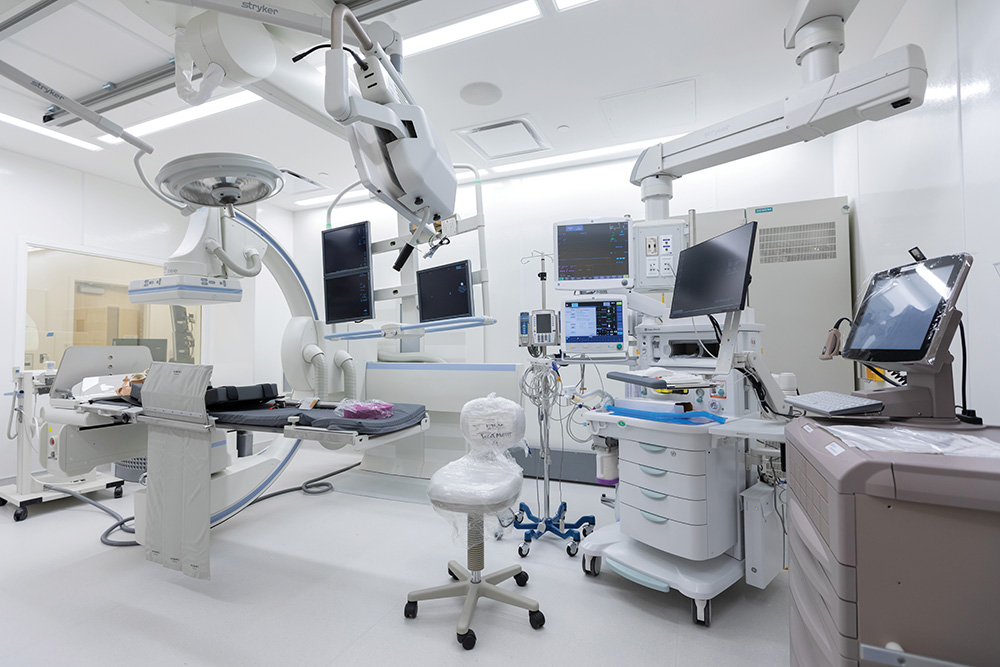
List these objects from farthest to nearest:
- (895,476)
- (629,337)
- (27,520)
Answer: (27,520) → (629,337) → (895,476)

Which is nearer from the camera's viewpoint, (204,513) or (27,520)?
(204,513)

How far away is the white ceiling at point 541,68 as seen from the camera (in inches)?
101

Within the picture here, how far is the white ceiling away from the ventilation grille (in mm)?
999

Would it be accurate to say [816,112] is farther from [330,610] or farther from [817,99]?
[330,610]

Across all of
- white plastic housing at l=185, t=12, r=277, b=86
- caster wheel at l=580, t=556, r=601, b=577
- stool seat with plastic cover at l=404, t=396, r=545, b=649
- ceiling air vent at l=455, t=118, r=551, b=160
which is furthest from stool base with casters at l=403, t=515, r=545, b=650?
ceiling air vent at l=455, t=118, r=551, b=160

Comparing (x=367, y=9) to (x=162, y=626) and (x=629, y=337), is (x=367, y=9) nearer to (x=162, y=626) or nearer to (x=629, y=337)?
(x=629, y=337)

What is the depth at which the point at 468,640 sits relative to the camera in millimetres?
1852

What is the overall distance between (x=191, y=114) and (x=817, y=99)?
165 inches

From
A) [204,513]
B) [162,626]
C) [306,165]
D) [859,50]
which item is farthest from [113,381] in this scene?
[859,50]

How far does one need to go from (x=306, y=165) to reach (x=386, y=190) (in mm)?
3529

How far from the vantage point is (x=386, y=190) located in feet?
5.49

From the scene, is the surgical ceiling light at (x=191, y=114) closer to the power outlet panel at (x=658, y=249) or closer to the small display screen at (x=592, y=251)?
the small display screen at (x=592, y=251)

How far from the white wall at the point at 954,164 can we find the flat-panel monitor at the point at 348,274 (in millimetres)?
2960

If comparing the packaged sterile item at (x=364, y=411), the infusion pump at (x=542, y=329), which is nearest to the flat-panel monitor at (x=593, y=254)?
the infusion pump at (x=542, y=329)
